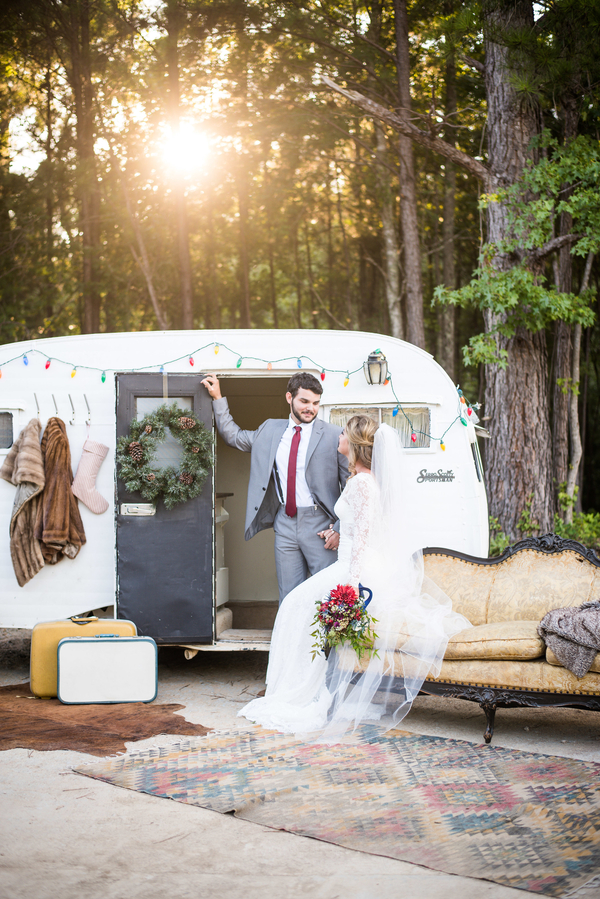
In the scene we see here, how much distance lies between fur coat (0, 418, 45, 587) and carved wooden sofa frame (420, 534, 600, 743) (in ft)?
9.19

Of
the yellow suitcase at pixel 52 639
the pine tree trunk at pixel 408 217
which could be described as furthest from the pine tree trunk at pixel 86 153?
the yellow suitcase at pixel 52 639

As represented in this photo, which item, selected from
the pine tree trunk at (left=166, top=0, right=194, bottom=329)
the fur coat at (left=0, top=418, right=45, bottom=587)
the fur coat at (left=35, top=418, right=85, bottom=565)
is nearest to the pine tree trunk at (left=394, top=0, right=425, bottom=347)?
the pine tree trunk at (left=166, top=0, right=194, bottom=329)

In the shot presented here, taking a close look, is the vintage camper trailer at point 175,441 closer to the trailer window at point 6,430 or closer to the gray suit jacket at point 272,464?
the trailer window at point 6,430

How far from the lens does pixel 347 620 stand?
443 centimetres

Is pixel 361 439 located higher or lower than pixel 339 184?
lower

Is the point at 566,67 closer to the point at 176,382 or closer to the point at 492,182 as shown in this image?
the point at 492,182

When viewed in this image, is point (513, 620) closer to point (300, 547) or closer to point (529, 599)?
point (529, 599)

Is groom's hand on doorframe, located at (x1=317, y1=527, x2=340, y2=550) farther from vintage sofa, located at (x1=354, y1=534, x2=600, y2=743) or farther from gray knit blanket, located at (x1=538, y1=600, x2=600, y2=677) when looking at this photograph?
gray knit blanket, located at (x1=538, y1=600, x2=600, y2=677)

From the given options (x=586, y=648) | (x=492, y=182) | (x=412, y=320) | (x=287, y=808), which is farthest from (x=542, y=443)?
(x=287, y=808)

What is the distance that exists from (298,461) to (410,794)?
235 centimetres

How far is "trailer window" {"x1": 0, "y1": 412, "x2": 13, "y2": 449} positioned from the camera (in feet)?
19.1

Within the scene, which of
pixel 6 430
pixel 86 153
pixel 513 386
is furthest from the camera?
pixel 86 153

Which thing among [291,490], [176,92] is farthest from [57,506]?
[176,92]

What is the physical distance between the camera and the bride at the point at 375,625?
4457 millimetres
